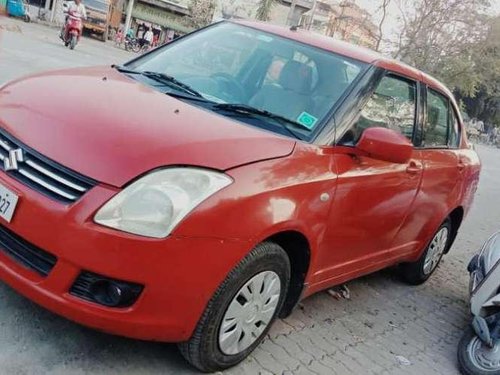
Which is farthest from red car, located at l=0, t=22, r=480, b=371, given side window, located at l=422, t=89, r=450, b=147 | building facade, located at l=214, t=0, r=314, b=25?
building facade, located at l=214, t=0, r=314, b=25

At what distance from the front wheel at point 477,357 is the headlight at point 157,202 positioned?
220cm

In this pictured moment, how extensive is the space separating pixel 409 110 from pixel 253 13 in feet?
135

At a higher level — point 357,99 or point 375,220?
point 357,99

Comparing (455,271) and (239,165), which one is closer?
(239,165)

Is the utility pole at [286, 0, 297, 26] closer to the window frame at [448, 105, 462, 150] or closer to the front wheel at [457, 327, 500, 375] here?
the window frame at [448, 105, 462, 150]

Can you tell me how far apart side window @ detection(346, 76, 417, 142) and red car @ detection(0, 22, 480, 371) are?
0.02 m

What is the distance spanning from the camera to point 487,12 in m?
29.8

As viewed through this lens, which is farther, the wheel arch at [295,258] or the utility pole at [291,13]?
the utility pole at [291,13]

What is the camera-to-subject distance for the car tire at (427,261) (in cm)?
A: 514

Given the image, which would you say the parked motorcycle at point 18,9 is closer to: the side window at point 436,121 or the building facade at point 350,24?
the building facade at point 350,24

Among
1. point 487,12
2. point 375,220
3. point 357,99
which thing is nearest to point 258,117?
point 357,99

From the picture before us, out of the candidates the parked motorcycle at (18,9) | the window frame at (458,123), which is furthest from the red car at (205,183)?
the parked motorcycle at (18,9)

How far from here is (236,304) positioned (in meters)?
2.82

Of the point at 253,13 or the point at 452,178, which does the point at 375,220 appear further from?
the point at 253,13
